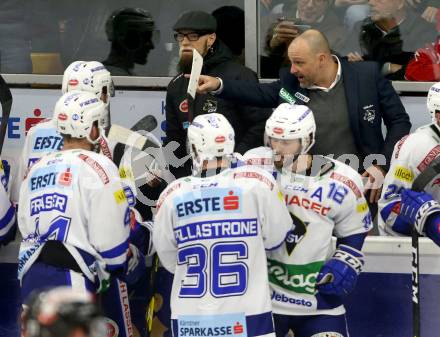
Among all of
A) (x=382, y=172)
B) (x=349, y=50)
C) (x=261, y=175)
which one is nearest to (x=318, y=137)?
(x=382, y=172)

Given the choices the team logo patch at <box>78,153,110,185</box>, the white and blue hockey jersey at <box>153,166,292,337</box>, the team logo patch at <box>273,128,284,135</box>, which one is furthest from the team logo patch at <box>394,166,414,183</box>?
the team logo patch at <box>78,153,110,185</box>

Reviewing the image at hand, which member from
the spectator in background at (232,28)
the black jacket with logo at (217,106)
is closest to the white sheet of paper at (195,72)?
the black jacket with logo at (217,106)

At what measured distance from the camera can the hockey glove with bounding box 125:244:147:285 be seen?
5.82 m

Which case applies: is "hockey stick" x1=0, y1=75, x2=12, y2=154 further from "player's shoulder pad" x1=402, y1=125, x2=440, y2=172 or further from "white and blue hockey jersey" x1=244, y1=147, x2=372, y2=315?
"player's shoulder pad" x1=402, y1=125, x2=440, y2=172

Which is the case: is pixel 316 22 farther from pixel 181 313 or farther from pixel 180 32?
pixel 181 313

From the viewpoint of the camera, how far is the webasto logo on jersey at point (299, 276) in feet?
18.4

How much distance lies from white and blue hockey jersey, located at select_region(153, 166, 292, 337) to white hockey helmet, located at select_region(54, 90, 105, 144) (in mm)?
591

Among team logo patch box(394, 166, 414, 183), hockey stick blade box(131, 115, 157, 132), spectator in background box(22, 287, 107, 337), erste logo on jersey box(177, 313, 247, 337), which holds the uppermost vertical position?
spectator in background box(22, 287, 107, 337)

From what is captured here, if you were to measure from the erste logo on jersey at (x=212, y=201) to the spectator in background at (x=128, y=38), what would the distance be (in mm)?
2448

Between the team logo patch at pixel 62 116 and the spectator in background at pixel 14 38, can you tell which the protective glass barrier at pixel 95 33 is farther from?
the team logo patch at pixel 62 116

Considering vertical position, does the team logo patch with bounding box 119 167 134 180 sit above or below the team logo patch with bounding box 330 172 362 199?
below

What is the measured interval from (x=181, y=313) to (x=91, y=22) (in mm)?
2694

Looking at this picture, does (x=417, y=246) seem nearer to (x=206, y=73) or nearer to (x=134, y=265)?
(x=134, y=265)

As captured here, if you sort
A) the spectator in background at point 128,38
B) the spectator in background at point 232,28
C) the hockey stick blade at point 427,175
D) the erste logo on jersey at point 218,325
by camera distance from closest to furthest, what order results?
the erste logo on jersey at point 218,325 → the hockey stick blade at point 427,175 → the spectator in background at point 232,28 → the spectator in background at point 128,38
